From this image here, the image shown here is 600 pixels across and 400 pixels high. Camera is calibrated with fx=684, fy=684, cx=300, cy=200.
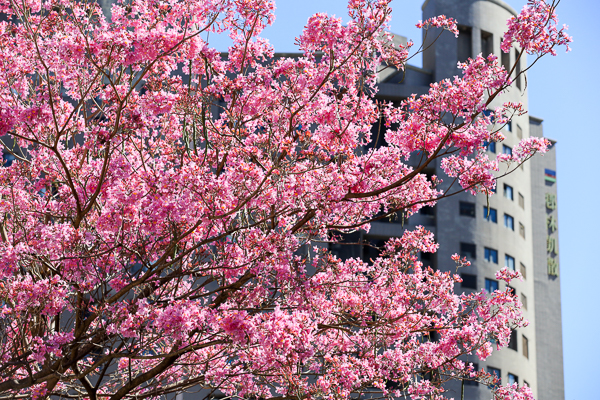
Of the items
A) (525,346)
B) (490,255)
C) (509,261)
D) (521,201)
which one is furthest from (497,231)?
(525,346)

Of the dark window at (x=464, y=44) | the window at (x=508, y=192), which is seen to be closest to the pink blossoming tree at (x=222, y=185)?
the window at (x=508, y=192)

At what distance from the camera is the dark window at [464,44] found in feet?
135

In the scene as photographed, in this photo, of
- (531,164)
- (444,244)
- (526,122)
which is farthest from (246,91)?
(531,164)

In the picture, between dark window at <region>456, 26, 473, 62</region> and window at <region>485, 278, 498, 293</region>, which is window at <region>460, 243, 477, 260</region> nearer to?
window at <region>485, 278, 498, 293</region>

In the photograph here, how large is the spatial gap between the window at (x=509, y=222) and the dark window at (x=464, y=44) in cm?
985

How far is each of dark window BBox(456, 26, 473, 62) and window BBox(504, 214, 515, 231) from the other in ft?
32.3

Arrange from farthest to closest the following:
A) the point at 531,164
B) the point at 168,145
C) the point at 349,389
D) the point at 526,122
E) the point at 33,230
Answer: the point at 531,164
the point at 526,122
the point at 168,145
the point at 349,389
the point at 33,230

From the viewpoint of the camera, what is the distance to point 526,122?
44.0 m

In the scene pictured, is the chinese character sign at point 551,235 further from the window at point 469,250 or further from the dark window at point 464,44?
the dark window at point 464,44

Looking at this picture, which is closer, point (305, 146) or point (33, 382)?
point (33, 382)

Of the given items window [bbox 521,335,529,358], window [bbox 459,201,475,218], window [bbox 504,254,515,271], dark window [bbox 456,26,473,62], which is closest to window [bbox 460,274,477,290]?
window [bbox 504,254,515,271]

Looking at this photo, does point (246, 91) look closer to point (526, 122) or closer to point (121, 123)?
point (121, 123)

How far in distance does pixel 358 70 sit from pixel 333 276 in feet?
9.19

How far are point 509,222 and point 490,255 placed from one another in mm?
2892
